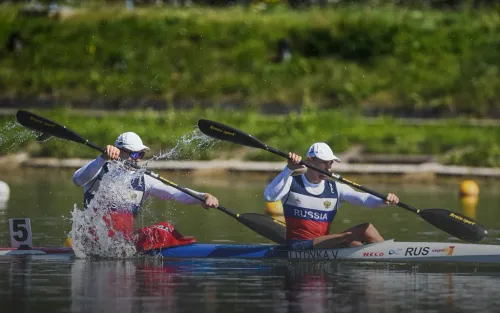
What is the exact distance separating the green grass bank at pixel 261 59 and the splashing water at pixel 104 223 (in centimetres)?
1986

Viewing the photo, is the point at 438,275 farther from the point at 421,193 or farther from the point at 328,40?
the point at 328,40

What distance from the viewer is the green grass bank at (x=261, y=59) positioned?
129 feet

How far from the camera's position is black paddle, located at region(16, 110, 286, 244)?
1789 cm

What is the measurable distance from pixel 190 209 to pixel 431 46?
1838 cm

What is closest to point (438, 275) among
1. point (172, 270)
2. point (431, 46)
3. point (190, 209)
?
point (172, 270)

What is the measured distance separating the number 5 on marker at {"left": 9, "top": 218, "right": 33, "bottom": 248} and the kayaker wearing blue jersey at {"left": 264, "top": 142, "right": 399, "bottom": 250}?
3584mm

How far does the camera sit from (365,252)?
17.3 meters

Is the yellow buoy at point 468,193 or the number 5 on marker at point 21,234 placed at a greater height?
the yellow buoy at point 468,193

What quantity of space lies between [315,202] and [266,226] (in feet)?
3.00

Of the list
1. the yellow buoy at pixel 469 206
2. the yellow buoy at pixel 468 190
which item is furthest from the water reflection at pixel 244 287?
the yellow buoy at pixel 468 190

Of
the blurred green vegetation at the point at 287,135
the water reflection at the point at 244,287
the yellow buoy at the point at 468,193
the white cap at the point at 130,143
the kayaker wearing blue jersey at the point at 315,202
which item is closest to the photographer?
the water reflection at the point at 244,287

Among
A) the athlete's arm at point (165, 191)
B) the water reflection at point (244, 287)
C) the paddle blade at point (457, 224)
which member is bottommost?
the water reflection at point (244, 287)

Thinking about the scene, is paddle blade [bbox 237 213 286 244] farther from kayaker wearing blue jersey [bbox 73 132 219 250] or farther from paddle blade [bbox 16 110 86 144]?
paddle blade [bbox 16 110 86 144]

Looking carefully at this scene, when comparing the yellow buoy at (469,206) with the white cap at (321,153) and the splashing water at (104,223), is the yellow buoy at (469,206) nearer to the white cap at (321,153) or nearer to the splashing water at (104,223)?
the white cap at (321,153)
